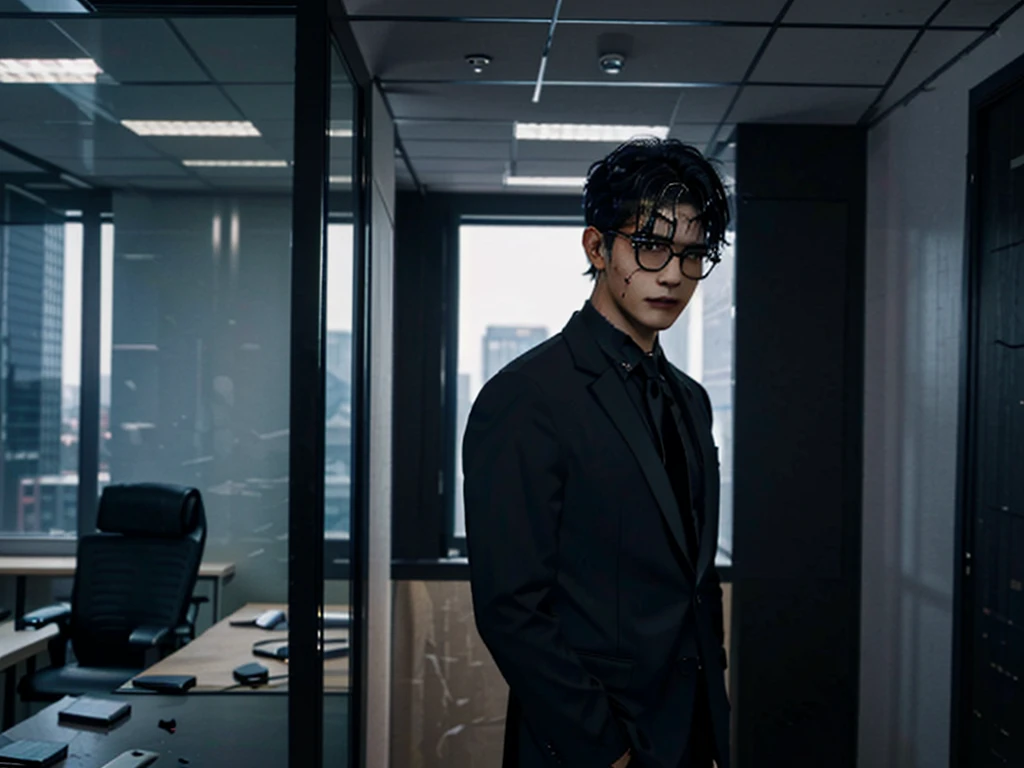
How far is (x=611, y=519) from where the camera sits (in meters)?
1.35

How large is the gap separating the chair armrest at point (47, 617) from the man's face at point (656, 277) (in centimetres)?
327

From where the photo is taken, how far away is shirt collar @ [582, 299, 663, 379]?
144 centimetres

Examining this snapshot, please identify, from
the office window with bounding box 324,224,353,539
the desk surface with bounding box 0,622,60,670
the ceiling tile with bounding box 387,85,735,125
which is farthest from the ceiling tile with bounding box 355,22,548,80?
the desk surface with bounding box 0,622,60,670

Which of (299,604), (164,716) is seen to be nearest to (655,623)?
(299,604)

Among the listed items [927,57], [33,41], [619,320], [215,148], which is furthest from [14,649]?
[927,57]

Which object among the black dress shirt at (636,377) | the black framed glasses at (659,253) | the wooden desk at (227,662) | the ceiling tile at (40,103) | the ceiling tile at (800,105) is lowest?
the wooden desk at (227,662)

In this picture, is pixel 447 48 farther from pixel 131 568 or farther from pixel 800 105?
pixel 131 568

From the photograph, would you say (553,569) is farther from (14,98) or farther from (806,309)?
(14,98)

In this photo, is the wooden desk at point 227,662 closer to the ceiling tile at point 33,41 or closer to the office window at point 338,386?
the office window at point 338,386

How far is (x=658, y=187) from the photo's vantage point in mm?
1388

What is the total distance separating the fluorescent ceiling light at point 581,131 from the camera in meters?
3.76

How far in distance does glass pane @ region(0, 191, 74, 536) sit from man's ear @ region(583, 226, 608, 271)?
161 inches

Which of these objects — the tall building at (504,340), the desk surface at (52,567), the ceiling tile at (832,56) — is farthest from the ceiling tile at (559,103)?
the desk surface at (52,567)

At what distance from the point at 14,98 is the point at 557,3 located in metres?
2.69
